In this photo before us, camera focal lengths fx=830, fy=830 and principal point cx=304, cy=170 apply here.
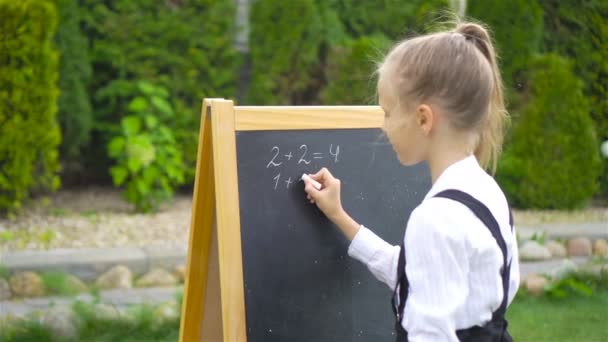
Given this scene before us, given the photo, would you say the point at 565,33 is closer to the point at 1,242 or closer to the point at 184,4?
→ the point at 184,4

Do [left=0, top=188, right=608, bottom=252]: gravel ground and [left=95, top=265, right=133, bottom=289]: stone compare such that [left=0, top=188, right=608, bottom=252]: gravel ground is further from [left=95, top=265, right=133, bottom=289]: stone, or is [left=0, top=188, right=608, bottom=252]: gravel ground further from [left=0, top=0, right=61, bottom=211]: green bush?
[left=95, top=265, right=133, bottom=289]: stone

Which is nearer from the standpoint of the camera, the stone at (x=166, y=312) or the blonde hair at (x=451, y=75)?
the blonde hair at (x=451, y=75)

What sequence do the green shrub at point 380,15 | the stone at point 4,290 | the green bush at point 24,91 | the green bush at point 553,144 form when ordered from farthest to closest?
the green shrub at point 380,15
the green bush at point 553,144
the green bush at point 24,91
the stone at point 4,290

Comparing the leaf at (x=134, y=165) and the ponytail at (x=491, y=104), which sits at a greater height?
the leaf at (x=134, y=165)

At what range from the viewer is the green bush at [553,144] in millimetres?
7262

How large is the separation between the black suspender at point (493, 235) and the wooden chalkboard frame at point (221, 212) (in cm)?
53

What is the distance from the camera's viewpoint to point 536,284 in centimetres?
520

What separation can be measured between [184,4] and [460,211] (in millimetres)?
5775

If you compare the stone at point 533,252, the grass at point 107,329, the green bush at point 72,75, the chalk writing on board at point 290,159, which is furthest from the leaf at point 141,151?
the chalk writing on board at point 290,159

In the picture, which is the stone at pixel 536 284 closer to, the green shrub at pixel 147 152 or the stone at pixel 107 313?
the stone at pixel 107 313

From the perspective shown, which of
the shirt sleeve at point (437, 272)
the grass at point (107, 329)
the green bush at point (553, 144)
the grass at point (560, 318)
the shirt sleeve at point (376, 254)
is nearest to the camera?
the shirt sleeve at point (437, 272)

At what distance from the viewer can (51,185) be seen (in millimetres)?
6512

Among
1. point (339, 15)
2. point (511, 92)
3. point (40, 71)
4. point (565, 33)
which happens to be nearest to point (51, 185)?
point (40, 71)

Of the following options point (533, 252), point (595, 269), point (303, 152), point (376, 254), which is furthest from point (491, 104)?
point (533, 252)
